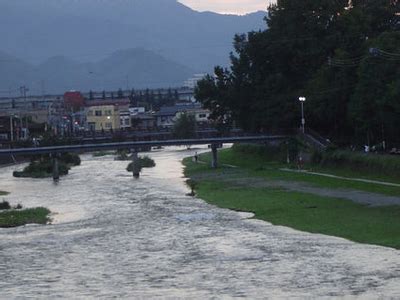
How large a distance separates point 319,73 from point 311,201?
30.7 metres

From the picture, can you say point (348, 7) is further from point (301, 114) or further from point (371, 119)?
point (371, 119)

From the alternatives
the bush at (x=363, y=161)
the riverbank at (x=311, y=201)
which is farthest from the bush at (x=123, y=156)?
the bush at (x=363, y=161)

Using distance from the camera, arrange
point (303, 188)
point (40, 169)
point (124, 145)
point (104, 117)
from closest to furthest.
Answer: point (303, 188) → point (124, 145) → point (40, 169) → point (104, 117)

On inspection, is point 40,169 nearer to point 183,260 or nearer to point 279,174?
point 279,174

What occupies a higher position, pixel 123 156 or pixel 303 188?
pixel 303 188

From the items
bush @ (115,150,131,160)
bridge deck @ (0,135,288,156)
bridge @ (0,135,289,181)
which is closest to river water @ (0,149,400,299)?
bridge @ (0,135,289,181)

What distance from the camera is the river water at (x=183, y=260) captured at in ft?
63.3

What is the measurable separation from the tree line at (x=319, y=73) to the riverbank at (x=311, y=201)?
7.05m

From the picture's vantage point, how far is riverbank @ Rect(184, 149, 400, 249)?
28875 millimetres

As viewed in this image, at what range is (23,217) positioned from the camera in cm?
4088

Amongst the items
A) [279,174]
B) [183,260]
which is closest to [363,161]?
[279,174]

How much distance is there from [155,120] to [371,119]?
130184mm

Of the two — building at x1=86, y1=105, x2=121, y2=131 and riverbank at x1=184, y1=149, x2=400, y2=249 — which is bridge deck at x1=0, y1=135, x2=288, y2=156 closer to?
riverbank at x1=184, y1=149, x2=400, y2=249

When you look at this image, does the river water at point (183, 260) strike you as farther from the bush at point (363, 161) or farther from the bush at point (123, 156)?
the bush at point (123, 156)
